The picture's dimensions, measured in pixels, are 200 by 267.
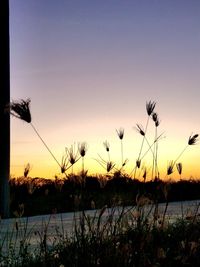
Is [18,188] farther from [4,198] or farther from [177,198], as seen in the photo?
[177,198]

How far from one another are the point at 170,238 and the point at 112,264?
2.87 meters

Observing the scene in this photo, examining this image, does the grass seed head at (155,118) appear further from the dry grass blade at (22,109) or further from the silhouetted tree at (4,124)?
the silhouetted tree at (4,124)

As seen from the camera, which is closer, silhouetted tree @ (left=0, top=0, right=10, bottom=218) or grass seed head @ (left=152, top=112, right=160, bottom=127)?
grass seed head @ (left=152, top=112, right=160, bottom=127)

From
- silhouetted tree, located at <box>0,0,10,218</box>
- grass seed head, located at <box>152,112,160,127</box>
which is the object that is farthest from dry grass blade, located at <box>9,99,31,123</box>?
silhouetted tree, located at <box>0,0,10,218</box>

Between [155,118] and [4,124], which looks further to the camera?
[4,124]

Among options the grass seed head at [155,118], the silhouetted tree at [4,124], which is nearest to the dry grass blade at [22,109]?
the grass seed head at [155,118]

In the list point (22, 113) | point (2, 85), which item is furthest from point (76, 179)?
point (2, 85)

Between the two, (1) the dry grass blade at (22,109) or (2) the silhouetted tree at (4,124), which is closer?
(1) the dry grass blade at (22,109)

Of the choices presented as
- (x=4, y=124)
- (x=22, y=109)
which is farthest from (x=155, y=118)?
(x=4, y=124)

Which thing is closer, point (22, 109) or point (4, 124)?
point (22, 109)

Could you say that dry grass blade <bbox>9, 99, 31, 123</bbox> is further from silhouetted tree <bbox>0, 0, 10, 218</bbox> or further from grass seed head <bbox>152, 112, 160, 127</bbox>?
silhouetted tree <bbox>0, 0, 10, 218</bbox>

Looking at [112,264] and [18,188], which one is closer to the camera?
[112,264]

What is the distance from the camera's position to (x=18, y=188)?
13766 mm

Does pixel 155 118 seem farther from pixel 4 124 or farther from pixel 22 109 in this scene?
pixel 4 124
